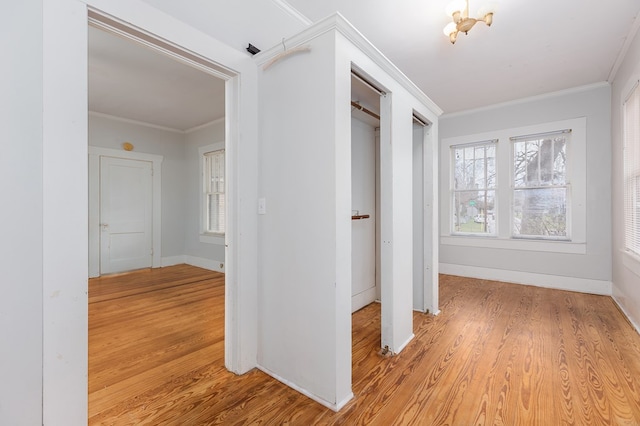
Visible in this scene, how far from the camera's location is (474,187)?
4.79 metres

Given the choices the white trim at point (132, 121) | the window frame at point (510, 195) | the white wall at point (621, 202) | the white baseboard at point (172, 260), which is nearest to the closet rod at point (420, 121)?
the white wall at point (621, 202)

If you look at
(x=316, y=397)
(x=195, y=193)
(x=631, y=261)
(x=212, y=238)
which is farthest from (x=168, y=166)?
(x=631, y=261)

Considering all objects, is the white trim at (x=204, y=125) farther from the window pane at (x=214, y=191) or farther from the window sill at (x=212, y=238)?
the window sill at (x=212, y=238)

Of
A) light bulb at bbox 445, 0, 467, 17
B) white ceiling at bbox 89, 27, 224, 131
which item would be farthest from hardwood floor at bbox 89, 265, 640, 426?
light bulb at bbox 445, 0, 467, 17

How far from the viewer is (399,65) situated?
11.0 ft

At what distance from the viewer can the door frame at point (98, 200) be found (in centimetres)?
482

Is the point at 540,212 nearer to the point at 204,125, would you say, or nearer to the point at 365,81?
the point at 365,81

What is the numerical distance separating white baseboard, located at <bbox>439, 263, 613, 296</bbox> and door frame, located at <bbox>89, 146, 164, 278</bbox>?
5.54 meters

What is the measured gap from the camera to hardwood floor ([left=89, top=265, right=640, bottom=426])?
160 cm

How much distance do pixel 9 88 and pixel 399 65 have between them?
338cm

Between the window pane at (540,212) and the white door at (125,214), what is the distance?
21.7 ft

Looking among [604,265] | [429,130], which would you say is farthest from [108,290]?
[604,265]

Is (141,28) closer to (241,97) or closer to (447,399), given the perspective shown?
(241,97)

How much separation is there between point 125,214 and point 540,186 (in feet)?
23.2
